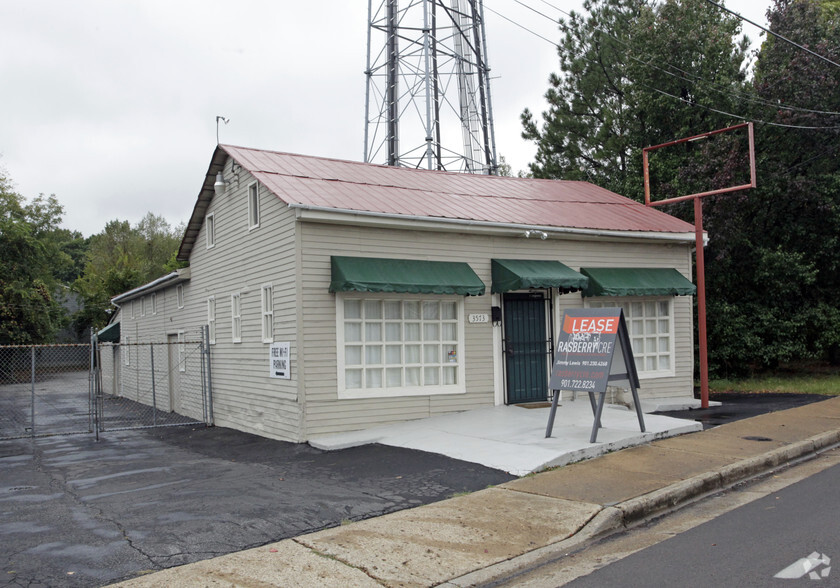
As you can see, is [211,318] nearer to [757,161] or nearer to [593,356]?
[593,356]

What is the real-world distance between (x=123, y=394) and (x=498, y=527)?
73.2ft

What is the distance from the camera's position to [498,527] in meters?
6.20

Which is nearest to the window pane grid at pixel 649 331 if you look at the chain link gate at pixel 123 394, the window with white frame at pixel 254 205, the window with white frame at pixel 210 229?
the window with white frame at pixel 254 205

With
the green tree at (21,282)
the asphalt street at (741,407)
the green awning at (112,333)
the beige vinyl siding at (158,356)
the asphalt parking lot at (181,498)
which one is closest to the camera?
the asphalt parking lot at (181,498)

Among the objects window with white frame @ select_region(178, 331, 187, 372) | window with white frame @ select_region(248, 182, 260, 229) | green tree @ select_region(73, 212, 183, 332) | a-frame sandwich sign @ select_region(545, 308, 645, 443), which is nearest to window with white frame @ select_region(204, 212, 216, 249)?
window with white frame @ select_region(248, 182, 260, 229)

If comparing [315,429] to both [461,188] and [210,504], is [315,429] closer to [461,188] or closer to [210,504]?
[210,504]

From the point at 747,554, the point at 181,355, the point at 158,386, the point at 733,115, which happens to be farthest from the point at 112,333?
the point at 747,554

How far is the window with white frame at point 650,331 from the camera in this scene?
14.7 meters

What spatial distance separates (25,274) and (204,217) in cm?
2486

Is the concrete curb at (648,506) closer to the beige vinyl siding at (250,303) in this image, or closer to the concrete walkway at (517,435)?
the concrete walkway at (517,435)

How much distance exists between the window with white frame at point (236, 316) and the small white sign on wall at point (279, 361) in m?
1.97

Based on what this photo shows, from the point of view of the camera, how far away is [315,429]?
11.2m

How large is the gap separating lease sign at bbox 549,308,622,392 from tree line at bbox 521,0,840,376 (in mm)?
11916

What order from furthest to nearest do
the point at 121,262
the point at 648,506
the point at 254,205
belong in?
the point at 121,262, the point at 254,205, the point at 648,506
